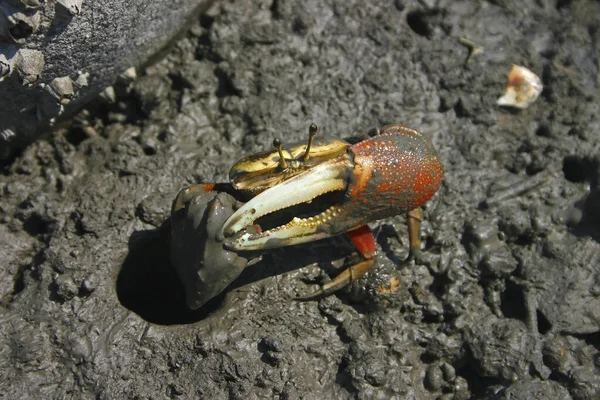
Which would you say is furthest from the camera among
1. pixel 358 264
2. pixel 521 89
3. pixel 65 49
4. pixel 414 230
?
pixel 521 89

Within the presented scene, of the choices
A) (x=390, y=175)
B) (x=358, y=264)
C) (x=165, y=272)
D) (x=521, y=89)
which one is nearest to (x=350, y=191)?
Answer: (x=390, y=175)

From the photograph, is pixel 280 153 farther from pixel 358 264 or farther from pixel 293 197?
pixel 358 264

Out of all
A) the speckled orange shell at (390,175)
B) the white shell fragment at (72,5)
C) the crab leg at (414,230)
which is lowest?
the crab leg at (414,230)

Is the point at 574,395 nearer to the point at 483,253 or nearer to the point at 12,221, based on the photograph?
the point at 483,253

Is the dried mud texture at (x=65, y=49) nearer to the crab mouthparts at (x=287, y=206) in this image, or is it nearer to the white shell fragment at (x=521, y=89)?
the crab mouthparts at (x=287, y=206)

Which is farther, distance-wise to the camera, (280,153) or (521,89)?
(521,89)

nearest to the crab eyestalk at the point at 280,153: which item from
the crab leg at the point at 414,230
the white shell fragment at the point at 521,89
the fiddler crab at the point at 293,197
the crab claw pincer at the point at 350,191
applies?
the fiddler crab at the point at 293,197

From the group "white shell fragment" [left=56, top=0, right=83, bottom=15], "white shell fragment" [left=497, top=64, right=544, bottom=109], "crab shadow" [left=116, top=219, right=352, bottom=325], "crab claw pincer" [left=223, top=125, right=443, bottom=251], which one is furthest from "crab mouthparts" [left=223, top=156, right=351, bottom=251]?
"white shell fragment" [left=497, top=64, right=544, bottom=109]
